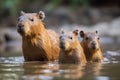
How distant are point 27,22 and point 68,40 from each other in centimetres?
112

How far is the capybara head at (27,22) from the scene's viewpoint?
35.5 ft

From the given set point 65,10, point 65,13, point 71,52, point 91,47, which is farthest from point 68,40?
point 65,10

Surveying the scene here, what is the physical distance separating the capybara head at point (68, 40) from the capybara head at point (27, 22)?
0.79 metres

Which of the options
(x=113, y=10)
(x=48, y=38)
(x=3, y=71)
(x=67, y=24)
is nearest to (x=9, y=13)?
(x=67, y=24)

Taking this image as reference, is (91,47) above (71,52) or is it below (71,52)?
above

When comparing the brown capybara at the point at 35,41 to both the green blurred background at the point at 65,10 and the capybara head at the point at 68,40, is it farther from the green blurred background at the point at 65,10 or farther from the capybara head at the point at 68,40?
the green blurred background at the point at 65,10

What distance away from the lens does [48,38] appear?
11.7 m

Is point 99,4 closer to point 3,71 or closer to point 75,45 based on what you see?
point 75,45

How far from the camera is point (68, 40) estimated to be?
1059 centimetres

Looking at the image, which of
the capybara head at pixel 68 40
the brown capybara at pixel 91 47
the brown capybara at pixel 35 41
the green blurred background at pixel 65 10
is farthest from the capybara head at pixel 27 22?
the green blurred background at pixel 65 10

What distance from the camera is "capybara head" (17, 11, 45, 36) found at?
1082cm

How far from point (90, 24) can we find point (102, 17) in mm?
943

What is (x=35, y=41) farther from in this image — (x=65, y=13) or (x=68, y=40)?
(x=65, y=13)

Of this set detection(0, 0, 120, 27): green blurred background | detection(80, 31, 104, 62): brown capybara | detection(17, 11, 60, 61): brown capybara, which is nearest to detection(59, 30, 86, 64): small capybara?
detection(80, 31, 104, 62): brown capybara
